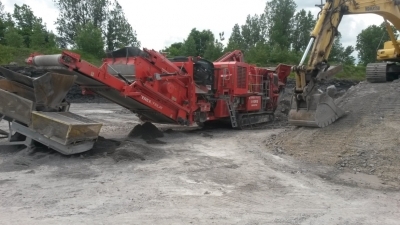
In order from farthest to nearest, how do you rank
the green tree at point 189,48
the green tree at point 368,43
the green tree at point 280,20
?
the green tree at point 280,20, the green tree at point 368,43, the green tree at point 189,48

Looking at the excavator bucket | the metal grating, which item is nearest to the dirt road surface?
the excavator bucket

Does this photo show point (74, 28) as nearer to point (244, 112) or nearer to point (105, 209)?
point (244, 112)

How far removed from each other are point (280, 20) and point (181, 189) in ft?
156

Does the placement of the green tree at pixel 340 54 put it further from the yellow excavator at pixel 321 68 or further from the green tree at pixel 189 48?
the yellow excavator at pixel 321 68

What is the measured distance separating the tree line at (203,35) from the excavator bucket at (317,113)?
28471 mm

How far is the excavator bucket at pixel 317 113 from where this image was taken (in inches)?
396

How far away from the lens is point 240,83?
12984 mm

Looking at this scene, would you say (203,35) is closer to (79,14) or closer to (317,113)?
(79,14)

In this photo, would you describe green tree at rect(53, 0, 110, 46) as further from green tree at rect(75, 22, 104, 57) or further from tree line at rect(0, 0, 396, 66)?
green tree at rect(75, 22, 104, 57)

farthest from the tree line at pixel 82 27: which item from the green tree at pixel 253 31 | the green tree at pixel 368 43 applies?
the green tree at pixel 368 43

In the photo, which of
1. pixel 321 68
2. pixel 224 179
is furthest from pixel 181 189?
pixel 321 68

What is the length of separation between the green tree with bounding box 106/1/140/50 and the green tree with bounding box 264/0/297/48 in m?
16.5

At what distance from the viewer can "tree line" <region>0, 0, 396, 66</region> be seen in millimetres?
39875

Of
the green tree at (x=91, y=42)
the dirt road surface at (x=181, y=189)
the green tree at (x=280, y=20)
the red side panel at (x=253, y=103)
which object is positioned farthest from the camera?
the green tree at (x=280, y=20)
